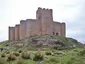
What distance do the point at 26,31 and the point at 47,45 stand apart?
14.4m

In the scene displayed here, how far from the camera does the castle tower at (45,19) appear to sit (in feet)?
196

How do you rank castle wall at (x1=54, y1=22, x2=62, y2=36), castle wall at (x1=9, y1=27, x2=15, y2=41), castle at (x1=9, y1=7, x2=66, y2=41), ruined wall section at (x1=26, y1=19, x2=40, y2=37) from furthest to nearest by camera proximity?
castle wall at (x1=9, y1=27, x2=15, y2=41)
castle wall at (x1=54, y1=22, x2=62, y2=36)
castle at (x1=9, y1=7, x2=66, y2=41)
ruined wall section at (x1=26, y1=19, x2=40, y2=37)

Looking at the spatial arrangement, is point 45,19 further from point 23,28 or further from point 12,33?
point 12,33

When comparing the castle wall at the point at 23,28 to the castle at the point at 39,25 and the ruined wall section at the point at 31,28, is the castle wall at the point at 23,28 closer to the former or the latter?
the castle at the point at 39,25

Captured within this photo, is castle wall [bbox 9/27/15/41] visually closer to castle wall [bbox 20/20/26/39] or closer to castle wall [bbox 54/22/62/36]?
castle wall [bbox 20/20/26/39]

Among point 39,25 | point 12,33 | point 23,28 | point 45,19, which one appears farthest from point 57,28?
point 12,33

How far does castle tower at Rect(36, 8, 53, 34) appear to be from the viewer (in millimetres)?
59859

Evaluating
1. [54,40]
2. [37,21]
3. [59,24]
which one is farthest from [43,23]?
[54,40]

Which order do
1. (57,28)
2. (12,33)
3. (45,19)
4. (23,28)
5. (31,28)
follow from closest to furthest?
(31,28)
(23,28)
(45,19)
(57,28)
(12,33)

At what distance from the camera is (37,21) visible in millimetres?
59781

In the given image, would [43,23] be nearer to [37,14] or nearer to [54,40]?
[37,14]

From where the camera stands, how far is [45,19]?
60.3 meters

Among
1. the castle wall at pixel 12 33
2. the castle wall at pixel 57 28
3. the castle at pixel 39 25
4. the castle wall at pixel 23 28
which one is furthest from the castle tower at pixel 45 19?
the castle wall at pixel 12 33

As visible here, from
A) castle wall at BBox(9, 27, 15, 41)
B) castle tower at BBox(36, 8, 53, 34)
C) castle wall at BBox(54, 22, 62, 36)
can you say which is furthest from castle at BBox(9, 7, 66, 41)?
castle wall at BBox(9, 27, 15, 41)
